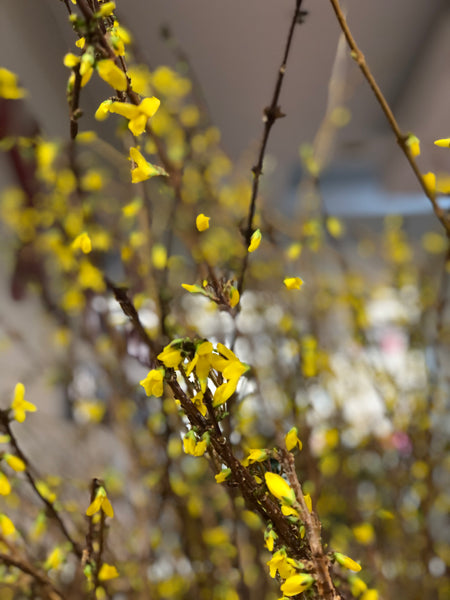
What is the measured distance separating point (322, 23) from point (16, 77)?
1.01 ft

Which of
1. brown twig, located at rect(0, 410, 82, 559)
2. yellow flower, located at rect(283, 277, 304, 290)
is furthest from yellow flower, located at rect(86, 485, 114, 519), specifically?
yellow flower, located at rect(283, 277, 304, 290)

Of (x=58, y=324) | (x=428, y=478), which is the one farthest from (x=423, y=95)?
(x=58, y=324)

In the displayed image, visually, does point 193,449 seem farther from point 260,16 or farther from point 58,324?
point 58,324

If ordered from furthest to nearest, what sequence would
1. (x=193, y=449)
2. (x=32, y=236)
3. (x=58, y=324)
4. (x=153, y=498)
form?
(x=58, y=324)
(x=32, y=236)
(x=153, y=498)
(x=193, y=449)

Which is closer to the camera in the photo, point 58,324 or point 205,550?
point 205,550

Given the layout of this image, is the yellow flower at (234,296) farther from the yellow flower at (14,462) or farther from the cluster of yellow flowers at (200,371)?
the yellow flower at (14,462)

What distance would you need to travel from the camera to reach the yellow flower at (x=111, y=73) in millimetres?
269

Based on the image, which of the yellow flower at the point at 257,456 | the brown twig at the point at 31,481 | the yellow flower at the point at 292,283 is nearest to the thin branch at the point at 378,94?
the yellow flower at the point at 292,283

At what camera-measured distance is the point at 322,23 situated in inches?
19.9

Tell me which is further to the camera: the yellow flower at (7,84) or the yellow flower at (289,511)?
the yellow flower at (7,84)

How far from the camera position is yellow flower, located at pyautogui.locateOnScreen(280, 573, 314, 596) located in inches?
10.3

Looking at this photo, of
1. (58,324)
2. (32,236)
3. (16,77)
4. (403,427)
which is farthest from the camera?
(58,324)

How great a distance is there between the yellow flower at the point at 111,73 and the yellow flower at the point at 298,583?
0.27 meters

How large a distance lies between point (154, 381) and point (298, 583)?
130 millimetres
